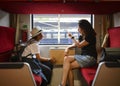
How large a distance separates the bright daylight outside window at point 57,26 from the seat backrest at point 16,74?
174 centimetres

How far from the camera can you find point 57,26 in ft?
12.4

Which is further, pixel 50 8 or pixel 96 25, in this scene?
pixel 96 25

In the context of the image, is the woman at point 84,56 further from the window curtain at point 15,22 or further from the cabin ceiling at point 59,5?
the window curtain at point 15,22

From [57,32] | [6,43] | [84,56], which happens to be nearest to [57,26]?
[57,32]

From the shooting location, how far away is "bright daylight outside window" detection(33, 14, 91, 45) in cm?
374

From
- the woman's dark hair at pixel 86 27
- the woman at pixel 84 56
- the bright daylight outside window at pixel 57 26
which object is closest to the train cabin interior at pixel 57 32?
the bright daylight outside window at pixel 57 26

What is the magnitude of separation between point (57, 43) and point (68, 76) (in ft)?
3.41

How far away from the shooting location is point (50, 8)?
9.57 feet

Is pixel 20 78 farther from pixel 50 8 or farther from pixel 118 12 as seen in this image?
pixel 118 12

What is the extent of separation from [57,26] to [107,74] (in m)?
1.97

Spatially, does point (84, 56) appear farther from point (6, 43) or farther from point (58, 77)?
point (6, 43)

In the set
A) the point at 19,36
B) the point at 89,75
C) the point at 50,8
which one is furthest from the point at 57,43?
the point at 89,75

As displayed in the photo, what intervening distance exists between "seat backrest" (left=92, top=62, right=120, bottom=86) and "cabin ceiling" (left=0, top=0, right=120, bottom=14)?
91 cm

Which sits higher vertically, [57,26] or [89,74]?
[57,26]
